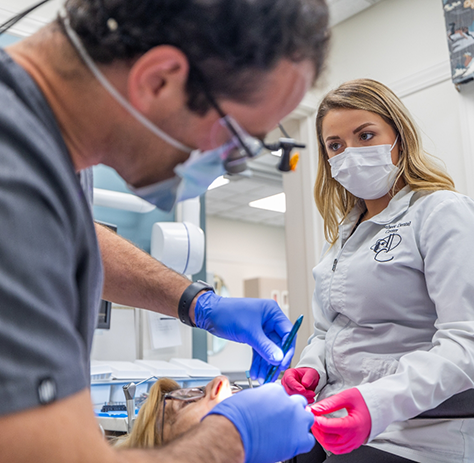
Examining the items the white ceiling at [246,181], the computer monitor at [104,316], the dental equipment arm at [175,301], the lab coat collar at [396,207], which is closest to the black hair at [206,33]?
the dental equipment arm at [175,301]

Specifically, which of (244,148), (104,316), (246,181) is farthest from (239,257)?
(244,148)

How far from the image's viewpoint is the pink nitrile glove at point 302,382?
1.54m

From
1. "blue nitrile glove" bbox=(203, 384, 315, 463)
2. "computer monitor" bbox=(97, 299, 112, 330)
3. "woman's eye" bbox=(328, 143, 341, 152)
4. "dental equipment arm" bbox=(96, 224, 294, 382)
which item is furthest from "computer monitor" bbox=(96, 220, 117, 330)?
"blue nitrile glove" bbox=(203, 384, 315, 463)

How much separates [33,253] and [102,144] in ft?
0.83

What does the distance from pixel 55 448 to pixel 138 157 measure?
1.38ft

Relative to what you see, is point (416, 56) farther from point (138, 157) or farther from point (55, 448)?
point (55, 448)

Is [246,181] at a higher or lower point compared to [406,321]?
higher

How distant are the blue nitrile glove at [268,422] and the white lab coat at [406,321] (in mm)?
314

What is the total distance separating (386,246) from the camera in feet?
4.91

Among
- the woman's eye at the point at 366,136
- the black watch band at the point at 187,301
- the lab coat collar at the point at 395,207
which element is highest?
the woman's eye at the point at 366,136

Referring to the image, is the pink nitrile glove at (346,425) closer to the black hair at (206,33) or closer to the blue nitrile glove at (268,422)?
the blue nitrile glove at (268,422)

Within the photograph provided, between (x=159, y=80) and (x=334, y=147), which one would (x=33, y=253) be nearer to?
(x=159, y=80)

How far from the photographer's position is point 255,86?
73cm

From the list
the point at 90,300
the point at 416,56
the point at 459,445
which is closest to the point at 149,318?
the point at 459,445
